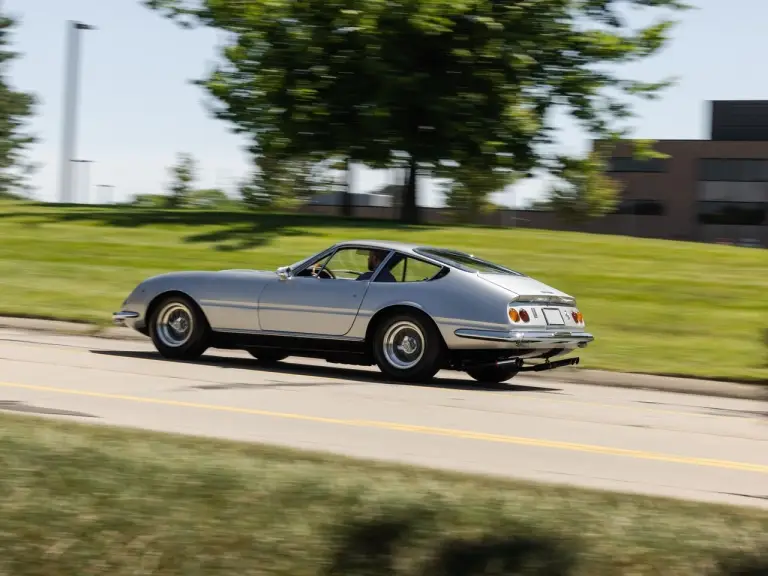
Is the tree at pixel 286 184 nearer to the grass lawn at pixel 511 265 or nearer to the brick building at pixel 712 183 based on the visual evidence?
the brick building at pixel 712 183

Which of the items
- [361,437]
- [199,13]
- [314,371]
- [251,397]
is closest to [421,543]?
[361,437]

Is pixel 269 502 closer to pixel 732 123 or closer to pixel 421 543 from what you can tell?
pixel 421 543

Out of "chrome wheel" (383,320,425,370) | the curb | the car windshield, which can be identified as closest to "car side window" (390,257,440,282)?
the car windshield

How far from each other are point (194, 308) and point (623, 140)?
26.0 metres

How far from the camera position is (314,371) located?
41.1ft

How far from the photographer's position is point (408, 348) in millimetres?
11625

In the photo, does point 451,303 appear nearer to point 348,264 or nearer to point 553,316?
point 553,316

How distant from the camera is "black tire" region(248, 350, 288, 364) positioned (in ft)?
41.7

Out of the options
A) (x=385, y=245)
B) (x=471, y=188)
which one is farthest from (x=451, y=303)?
(x=471, y=188)

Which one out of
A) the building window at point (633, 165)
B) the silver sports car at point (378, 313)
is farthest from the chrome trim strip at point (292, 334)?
the building window at point (633, 165)

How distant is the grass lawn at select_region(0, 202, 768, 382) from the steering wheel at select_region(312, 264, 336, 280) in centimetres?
338

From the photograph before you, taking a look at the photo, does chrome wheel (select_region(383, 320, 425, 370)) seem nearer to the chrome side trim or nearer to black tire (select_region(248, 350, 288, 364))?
black tire (select_region(248, 350, 288, 364))

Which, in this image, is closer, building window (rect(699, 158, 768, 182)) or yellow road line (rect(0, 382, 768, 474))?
yellow road line (rect(0, 382, 768, 474))

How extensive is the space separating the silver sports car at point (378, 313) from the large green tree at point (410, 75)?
19877 mm
